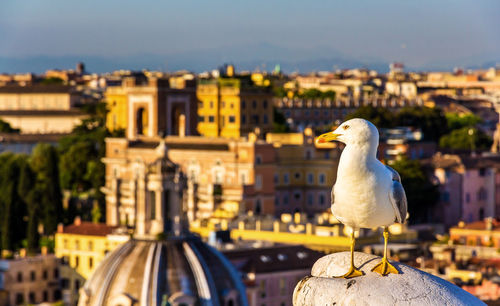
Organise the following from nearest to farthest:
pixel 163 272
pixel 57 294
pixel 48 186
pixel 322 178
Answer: pixel 163 272, pixel 57 294, pixel 48 186, pixel 322 178

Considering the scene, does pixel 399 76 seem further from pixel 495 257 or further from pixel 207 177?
pixel 495 257

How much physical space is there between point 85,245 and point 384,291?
168 feet

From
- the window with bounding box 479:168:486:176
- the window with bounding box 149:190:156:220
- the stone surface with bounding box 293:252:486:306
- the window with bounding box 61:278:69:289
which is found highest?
the stone surface with bounding box 293:252:486:306

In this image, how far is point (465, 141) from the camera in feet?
310

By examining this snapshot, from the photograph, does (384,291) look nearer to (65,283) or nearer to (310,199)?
(65,283)

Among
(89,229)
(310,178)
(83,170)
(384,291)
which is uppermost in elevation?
(384,291)

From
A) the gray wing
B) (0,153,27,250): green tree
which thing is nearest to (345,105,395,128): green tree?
(0,153,27,250): green tree

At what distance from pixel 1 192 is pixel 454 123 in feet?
145

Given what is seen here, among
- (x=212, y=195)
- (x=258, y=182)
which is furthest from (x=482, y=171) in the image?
(x=212, y=195)

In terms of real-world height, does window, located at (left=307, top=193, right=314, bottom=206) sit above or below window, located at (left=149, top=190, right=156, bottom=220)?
below

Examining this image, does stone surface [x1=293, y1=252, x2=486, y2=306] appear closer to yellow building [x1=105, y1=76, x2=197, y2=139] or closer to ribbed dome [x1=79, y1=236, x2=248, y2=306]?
ribbed dome [x1=79, y1=236, x2=248, y2=306]

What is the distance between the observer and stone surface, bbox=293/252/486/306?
26.3 feet

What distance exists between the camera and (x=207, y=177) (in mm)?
72875

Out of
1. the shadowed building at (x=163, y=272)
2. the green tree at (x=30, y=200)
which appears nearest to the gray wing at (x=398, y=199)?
the shadowed building at (x=163, y=272)
